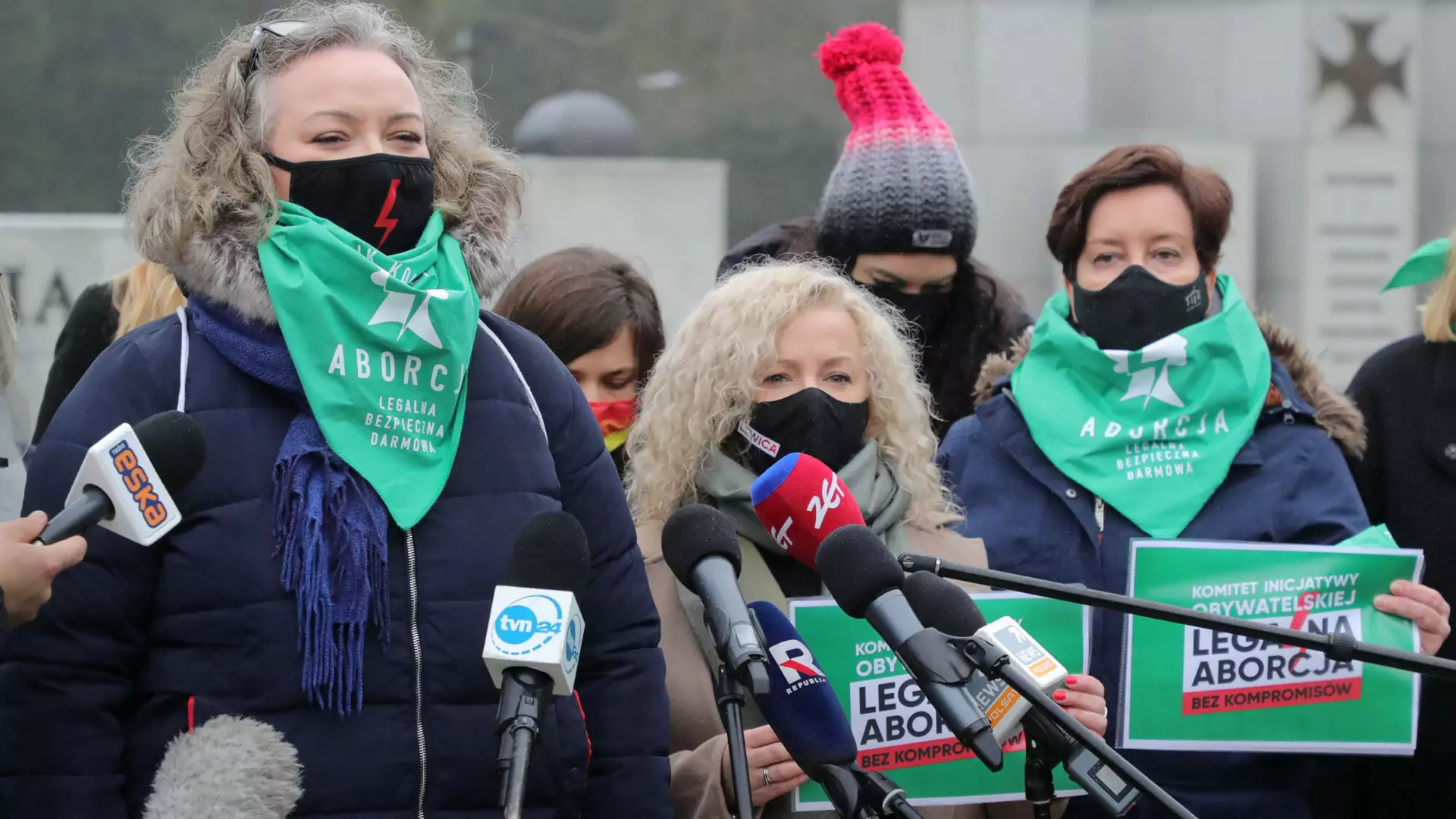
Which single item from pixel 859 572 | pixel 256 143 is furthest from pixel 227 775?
pixel 256 143

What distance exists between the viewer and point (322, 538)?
2.56 meters

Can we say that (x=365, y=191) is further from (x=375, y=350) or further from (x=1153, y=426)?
(x=1153, y=426)

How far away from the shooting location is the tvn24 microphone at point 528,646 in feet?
6.63

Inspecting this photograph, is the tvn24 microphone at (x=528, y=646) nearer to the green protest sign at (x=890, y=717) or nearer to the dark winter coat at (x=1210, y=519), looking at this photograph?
the green protest sign at (x=890, y=717)

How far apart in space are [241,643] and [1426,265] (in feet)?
10.6

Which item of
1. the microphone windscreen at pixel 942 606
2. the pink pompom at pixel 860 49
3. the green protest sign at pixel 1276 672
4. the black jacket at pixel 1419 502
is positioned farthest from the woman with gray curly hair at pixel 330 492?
the pink pompom at pixel 860 49

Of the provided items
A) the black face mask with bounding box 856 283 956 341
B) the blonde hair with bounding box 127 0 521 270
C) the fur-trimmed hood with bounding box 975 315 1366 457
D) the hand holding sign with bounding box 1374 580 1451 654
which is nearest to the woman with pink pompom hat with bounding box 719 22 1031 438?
the black face mask with bounding box 856 283 956 341

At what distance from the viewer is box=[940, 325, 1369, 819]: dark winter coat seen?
357cm

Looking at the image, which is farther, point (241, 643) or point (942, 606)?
point (241, 643)

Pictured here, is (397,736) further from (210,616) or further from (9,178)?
(9,178)

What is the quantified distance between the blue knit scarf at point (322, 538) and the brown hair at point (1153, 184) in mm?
2027

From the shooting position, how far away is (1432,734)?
4.07 metres

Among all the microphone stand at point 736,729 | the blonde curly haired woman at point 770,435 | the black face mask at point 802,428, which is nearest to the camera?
the microphone stand at point 736,729

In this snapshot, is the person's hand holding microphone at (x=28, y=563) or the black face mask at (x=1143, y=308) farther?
the black face mask at (x=1143, y=308)
